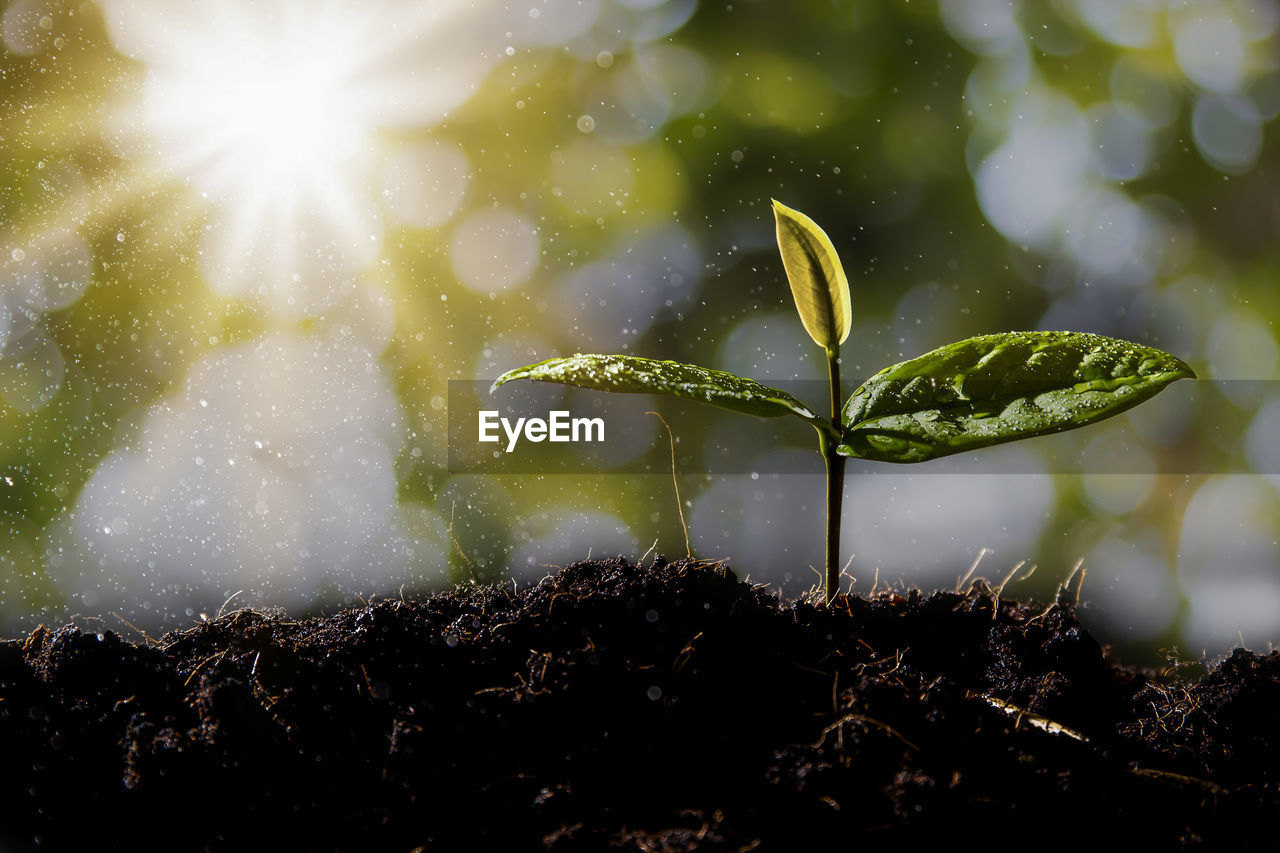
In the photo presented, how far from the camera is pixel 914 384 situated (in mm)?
726

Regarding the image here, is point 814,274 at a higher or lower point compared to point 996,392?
higher

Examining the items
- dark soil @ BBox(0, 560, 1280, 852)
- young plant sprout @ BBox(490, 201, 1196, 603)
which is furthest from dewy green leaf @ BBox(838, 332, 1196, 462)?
dark soil @ BBox(0, 560, 1280, 852)

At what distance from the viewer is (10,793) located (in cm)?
55

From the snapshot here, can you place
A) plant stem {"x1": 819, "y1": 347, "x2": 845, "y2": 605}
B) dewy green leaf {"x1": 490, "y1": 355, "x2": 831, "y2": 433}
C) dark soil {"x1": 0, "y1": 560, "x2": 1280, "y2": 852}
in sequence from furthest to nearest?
plant stem {"x1": 819, "y1": 347, "x2": 845, "y2": 605}, dewy green leaf {"x1": 490, "y1": 355, "x2": 831, "y2": 433}, dark soil {"x1": 0, "y1": 560, "x2": 1280, "y2": 852}

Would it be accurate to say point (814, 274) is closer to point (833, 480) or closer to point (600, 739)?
point (833, 480)

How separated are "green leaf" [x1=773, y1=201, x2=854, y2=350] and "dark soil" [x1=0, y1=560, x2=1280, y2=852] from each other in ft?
0.89

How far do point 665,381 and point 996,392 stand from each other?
31cm

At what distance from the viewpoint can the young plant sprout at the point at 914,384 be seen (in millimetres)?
630

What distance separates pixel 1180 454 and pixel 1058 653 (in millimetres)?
1137

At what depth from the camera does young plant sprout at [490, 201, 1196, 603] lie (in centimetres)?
63

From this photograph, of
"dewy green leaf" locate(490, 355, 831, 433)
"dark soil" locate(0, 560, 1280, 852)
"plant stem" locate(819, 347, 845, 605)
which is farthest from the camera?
"plant stem" locate(819, 347, 845, 605)

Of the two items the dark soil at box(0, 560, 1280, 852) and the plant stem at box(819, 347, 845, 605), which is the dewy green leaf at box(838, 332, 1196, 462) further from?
the dark soil at box(0, 560, 1280, 852)

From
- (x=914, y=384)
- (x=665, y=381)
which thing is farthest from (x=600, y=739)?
(x=914, y=384)

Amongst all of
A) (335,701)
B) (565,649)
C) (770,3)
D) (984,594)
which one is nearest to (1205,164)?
(770,3)
